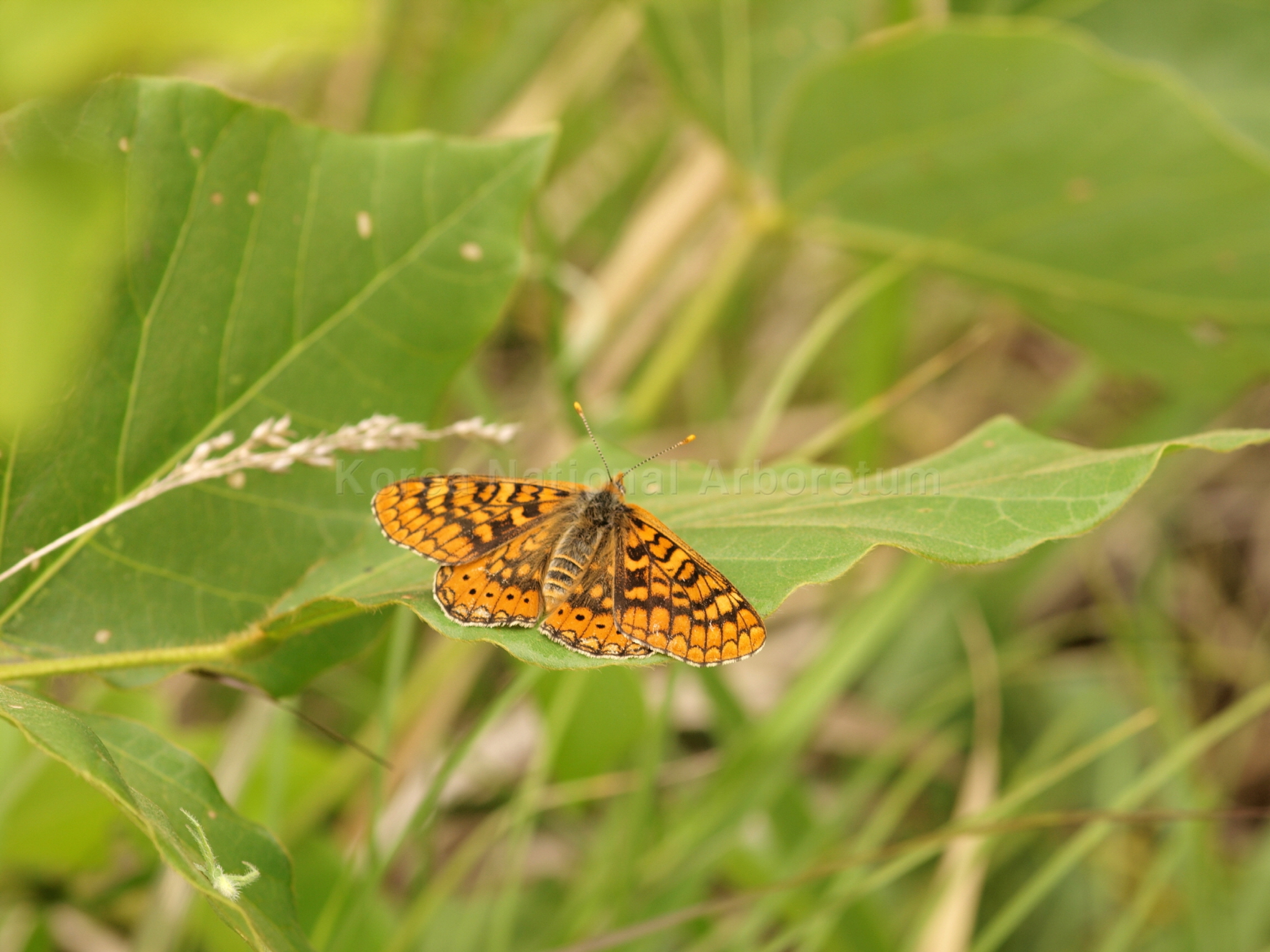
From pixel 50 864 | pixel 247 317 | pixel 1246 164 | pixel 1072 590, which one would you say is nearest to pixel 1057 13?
pixel 1246 164

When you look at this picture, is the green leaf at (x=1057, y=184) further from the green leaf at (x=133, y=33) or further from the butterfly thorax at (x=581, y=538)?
the green leaf at (x=133, y=33)

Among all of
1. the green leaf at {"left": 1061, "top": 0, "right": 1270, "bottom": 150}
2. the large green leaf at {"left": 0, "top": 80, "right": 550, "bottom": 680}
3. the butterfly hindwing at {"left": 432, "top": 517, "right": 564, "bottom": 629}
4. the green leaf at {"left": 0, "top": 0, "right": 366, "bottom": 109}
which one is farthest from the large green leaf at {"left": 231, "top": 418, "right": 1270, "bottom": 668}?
the green leaf at {"left": 1061, "top": 0, "right": 1270, "bottom": 150}

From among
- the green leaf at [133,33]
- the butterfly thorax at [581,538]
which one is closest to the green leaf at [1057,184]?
the butterfly thorax at [581,538]

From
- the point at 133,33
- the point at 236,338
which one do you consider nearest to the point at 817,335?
the point at 236,338

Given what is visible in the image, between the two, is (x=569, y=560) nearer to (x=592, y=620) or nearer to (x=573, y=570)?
(x=573, y=570)

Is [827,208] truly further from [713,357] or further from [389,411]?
[389,411]
